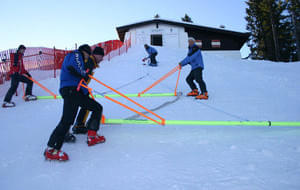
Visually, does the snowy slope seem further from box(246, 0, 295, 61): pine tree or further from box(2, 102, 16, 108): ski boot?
box(246, 0, 295, 61): pine tree

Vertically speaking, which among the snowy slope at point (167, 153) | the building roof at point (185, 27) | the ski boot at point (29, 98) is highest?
the building roof at point (185, 27)

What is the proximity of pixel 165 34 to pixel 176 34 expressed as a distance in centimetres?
117

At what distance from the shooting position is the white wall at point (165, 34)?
19984 millimetres

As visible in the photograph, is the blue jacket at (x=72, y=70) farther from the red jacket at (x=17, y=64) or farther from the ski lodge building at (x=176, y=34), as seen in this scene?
the ski lodge building at (x=176, y=34)

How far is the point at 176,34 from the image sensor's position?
793 inches

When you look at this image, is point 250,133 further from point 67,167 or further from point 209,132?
point 67,167

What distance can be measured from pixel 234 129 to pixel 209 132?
45cm

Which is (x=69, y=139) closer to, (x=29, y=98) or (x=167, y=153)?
(x=167, y=153)

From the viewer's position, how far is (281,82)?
7.06 metres

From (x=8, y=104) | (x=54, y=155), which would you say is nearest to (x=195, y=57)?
(x=54, y=155)

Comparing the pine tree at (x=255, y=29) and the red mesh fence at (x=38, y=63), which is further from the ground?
the pine tree at (x=255, y=29)

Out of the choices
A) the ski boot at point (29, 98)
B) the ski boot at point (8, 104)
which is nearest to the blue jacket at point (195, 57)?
the ski boot at point (29, 98)

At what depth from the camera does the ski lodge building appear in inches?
787

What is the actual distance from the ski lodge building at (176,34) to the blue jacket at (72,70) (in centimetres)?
1818
